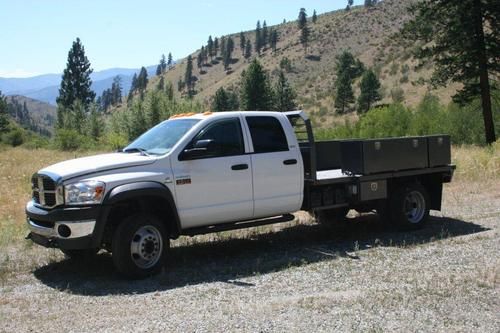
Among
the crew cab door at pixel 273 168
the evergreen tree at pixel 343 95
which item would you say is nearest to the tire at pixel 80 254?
the crew cab door at pixel 273 168

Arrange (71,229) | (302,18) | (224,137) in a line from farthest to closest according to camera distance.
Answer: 1. (302,18)
2. (224,137)
3. (71,229)

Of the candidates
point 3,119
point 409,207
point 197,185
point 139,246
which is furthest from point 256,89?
point 139,246

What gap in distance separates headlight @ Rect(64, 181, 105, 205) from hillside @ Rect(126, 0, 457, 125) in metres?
44.7

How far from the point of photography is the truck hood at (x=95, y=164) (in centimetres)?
727

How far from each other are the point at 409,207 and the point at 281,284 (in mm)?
4457

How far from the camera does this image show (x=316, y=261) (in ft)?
27.0

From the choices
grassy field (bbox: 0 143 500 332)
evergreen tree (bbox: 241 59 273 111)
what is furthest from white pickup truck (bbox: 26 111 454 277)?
evergreen tree (bbox: 241 59 273 111)

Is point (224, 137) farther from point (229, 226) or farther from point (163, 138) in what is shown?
point (229, 226)

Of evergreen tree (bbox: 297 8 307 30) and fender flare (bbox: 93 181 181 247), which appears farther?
evergreen tree (bbox: 297 8 307 30)

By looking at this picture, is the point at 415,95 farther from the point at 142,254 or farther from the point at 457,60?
the point at 142,254

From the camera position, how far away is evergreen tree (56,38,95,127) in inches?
3708

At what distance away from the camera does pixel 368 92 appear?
64125 millimetres

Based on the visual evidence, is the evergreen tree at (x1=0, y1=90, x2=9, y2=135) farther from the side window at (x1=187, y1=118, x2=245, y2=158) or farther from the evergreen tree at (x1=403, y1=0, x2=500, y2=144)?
the side window at (x1=187, y1=118, x2=245, y2=158)

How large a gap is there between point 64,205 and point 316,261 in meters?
3.53
